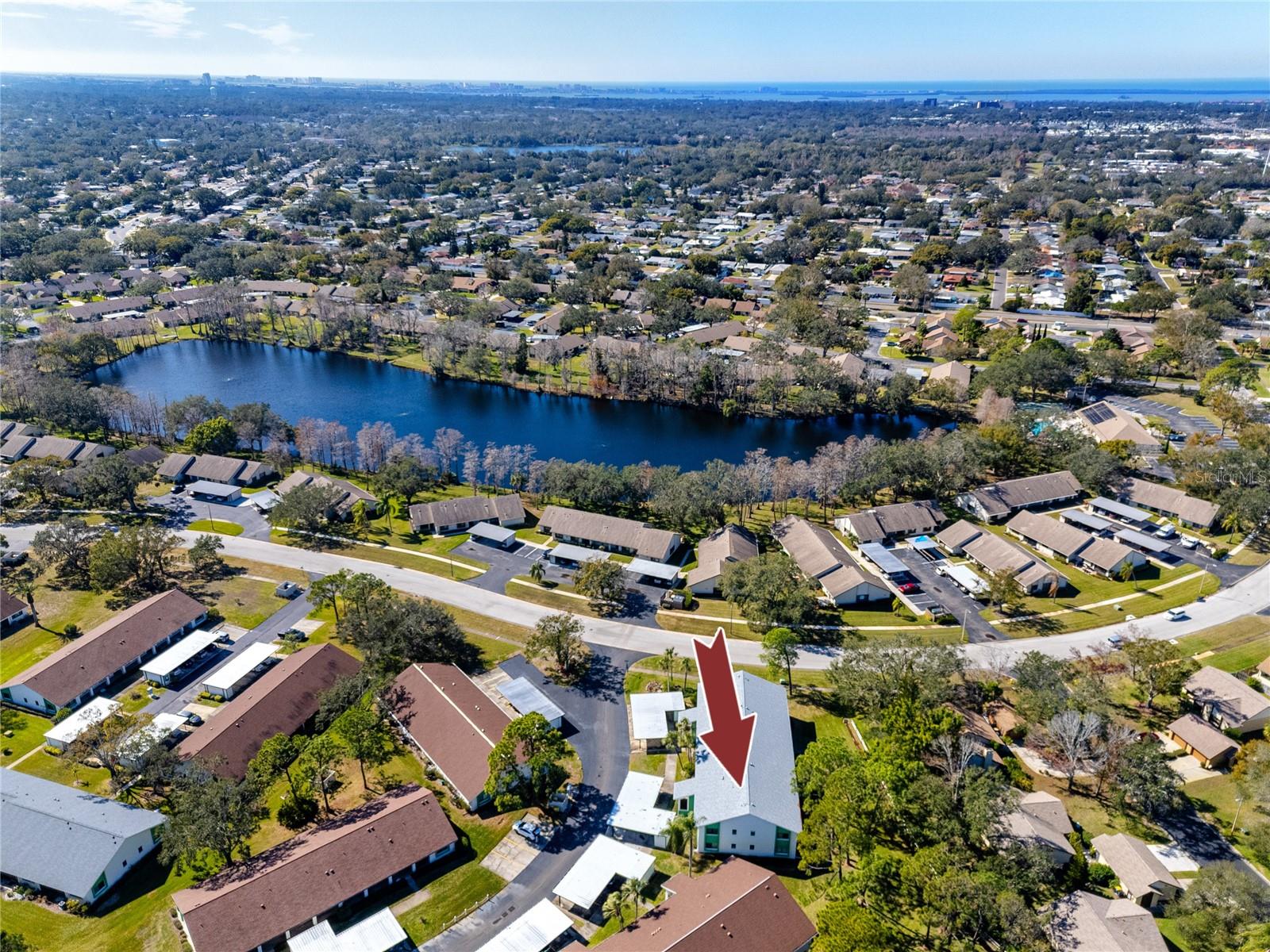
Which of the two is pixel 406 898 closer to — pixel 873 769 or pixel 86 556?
pixel 873 769

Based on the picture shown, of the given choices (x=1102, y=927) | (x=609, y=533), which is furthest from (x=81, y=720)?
(x=1102, y=927)

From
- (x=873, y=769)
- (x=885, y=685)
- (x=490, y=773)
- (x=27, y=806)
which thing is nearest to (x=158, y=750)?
(x=27, y=806)

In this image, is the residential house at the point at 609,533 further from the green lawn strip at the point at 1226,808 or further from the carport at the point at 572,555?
the green lawn strip at the point at 1226,808

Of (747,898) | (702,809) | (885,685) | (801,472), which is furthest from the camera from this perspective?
(801,472)

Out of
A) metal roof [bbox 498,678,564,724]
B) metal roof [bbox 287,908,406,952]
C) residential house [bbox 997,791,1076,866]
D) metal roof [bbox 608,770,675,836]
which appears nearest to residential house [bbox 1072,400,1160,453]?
residential house [bbox 997,791,1076,866]

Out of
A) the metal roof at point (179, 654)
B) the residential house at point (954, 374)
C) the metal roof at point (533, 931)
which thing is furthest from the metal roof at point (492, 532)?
the residential house at point (954, 374)

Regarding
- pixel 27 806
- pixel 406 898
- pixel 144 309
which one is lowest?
pixel 406 898

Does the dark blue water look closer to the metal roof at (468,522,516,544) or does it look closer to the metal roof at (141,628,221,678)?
the metal roof at (468,522,516,544)
